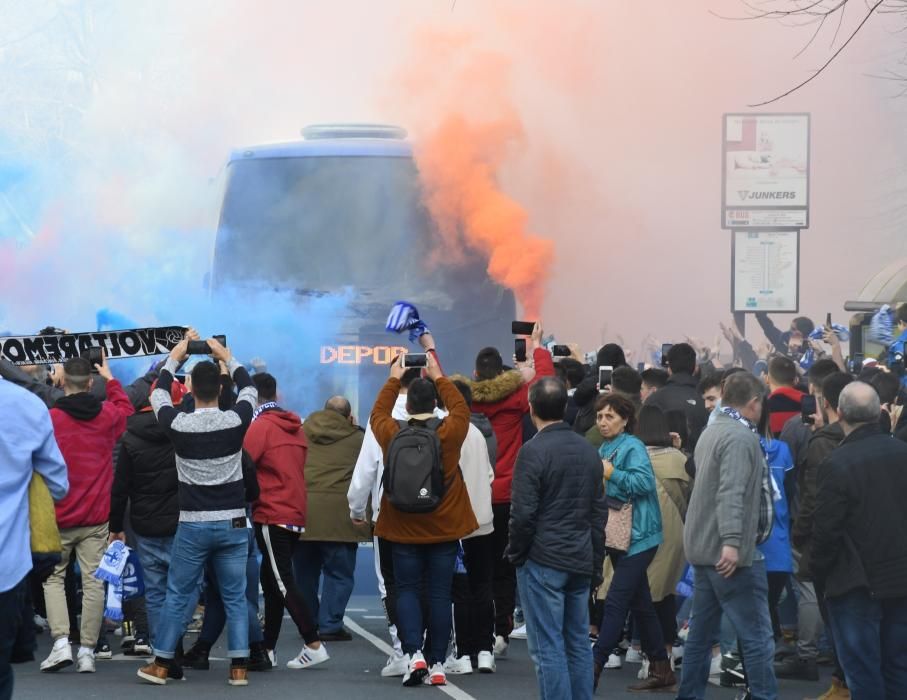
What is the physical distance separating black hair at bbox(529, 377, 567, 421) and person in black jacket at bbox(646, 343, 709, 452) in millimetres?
2397

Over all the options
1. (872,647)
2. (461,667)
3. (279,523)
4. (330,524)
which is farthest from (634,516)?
(330,524)

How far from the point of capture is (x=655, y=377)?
928cm

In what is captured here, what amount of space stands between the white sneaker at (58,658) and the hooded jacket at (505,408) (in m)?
2.37

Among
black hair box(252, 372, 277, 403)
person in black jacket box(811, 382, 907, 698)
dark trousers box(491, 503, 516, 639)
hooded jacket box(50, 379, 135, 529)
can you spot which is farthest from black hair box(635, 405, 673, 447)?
hooded jacket box(50, 379, 135, 529)

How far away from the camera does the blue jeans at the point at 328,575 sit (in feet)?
30.0

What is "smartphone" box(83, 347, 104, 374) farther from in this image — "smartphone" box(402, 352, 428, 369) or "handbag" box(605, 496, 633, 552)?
"handbag" box(605, 496, 633, 552)

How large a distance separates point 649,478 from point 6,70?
12150 millimetres

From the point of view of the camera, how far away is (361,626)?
9.73m

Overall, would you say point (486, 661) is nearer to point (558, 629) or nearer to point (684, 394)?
point (558, 629)

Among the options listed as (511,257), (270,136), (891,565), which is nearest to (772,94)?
(511,257)

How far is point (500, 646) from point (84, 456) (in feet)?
8.21

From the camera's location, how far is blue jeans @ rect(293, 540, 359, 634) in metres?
9.13

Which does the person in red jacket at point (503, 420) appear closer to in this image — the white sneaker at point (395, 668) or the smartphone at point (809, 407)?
the white sneaker at point (395, 668)

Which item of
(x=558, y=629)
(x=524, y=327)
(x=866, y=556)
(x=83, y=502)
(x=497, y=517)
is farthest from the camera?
(x=524, y=327)
